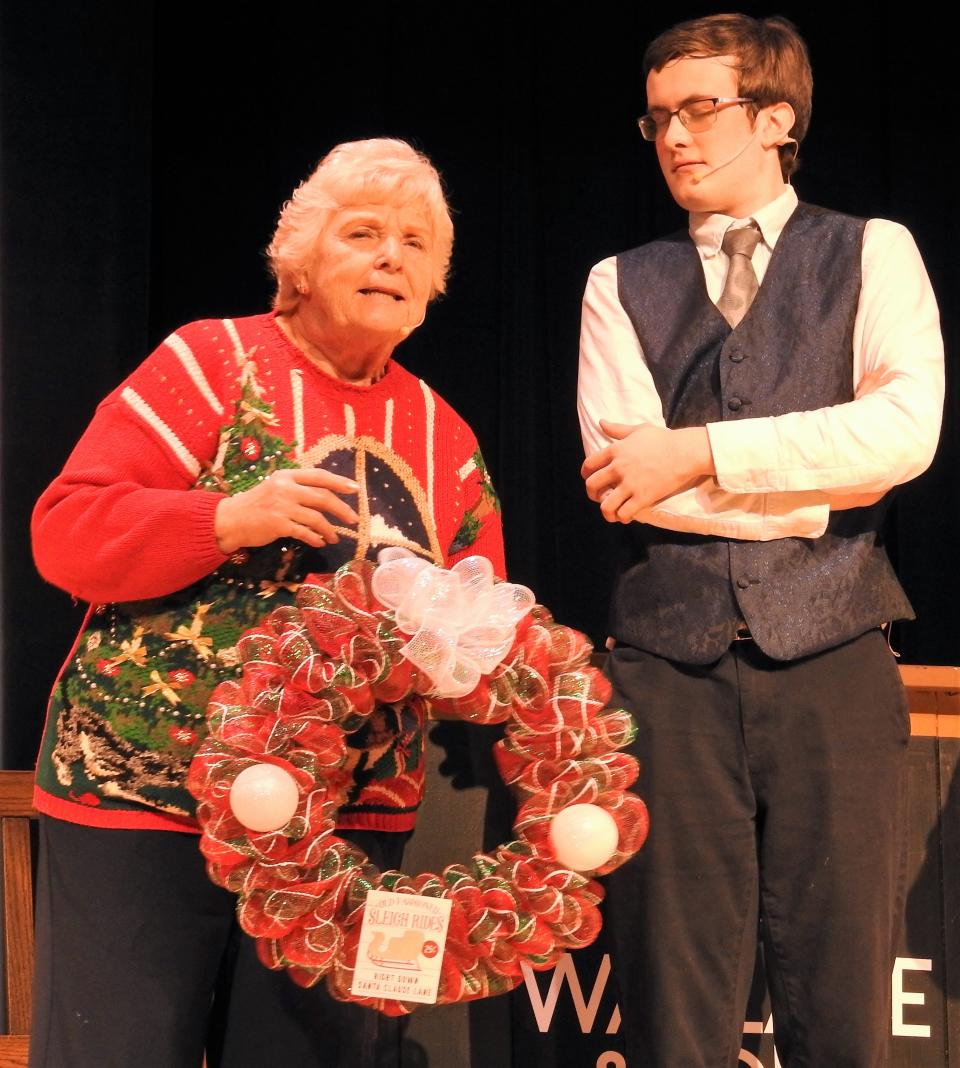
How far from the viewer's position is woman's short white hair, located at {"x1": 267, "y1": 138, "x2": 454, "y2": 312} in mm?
1805

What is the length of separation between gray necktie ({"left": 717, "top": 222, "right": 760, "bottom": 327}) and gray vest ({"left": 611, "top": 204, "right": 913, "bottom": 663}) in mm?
22

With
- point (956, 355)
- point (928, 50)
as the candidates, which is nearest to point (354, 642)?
point (956, 355)

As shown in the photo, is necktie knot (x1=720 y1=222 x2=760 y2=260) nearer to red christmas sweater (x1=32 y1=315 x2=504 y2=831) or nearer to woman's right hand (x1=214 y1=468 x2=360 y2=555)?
red christmas sweater (x1=32 y1=315 x2=504 y2=831)

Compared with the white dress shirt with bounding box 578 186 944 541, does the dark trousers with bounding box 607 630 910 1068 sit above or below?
below

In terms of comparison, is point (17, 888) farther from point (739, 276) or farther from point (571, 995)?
point (739, 276)

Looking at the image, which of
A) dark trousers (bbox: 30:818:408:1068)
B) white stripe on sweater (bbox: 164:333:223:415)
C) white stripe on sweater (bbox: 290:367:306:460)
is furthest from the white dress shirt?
dark trousers (bbox: 30:818:408:1068)

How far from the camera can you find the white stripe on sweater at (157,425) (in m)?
1.71

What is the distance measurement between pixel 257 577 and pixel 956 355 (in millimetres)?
2084

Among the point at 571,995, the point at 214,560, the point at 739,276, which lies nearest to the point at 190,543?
the point at 214,560

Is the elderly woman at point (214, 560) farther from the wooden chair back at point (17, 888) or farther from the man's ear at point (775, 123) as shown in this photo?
the wooden chair back at point (17, 888)

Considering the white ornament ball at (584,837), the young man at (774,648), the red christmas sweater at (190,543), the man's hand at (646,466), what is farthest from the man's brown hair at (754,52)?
the white ornament ball at (584,837)

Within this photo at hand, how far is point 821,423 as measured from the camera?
5.69 feet

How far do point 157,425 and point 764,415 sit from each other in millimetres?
753

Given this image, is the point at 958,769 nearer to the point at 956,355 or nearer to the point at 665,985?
the point at 665,985
